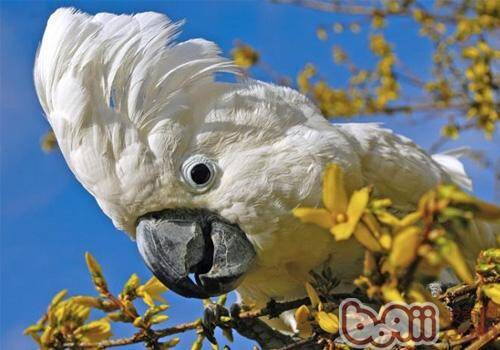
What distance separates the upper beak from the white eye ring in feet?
0.26

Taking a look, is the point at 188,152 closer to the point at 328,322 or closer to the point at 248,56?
the point at 328,322

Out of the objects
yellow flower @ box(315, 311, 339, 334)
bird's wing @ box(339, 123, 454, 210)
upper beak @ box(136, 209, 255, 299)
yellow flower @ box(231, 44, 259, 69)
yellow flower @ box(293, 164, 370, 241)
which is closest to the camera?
yellow flower @ box(293, 164, 370, 241)

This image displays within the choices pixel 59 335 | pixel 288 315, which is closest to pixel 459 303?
pixel 59 335

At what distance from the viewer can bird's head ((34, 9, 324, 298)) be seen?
2.10 metres

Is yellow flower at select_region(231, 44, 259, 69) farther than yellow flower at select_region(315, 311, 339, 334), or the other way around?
yellow flower at select_region(231, 44, 259, 69)

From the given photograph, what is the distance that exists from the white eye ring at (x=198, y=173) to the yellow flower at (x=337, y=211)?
959mm

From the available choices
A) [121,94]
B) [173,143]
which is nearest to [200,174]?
[173,143]

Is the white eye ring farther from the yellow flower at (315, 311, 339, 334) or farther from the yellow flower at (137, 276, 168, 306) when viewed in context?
the yellow flower at (315, 311, 339, 334)

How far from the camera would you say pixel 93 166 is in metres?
2.15

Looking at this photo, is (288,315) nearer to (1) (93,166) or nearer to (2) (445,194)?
Result: (1) (93,166)

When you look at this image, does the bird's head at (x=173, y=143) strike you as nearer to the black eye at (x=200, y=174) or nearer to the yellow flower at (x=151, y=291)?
the black eye at (x=200, y=174)

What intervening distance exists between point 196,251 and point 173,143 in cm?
34

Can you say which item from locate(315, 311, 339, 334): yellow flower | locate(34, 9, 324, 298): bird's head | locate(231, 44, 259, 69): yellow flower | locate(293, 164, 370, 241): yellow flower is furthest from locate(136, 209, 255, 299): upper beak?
locate(231, 44, 259, 69): yellow flower

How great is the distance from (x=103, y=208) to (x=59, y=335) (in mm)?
703
